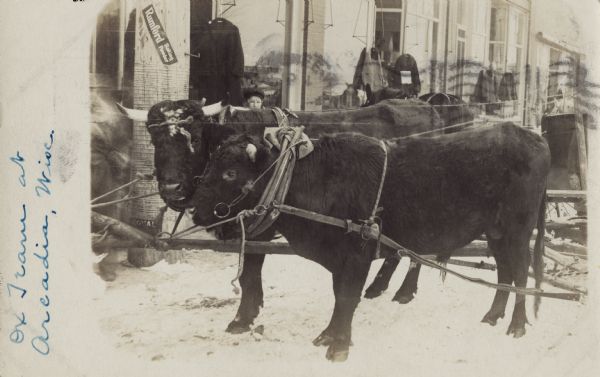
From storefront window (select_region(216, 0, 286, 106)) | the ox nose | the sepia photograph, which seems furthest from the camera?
storefront window (select_region(216, 0, 286, 106))

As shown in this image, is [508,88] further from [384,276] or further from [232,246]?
[232,246]

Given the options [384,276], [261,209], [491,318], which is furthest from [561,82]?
[261,209]

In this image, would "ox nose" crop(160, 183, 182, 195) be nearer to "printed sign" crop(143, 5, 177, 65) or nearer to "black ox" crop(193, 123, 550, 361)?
"black ox" crop(193, 123, 550, 361)

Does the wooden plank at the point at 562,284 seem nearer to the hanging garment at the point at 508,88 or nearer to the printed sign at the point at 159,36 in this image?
the hanging garment at the point at 508,88

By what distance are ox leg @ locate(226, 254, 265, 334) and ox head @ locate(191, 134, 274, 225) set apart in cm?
67

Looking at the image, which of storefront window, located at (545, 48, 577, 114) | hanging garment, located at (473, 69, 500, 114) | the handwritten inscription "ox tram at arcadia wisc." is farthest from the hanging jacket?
the handwritten inscription "ox tram at arcadia wisc."

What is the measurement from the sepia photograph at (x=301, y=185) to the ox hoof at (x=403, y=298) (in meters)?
0.02

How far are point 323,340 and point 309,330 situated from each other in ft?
0.51

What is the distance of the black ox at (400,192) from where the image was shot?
4.06 metres

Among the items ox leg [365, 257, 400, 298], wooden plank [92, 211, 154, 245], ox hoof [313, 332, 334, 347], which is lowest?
ox hoof [313, 332, 334, 347]

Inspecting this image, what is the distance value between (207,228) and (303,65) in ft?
5.20

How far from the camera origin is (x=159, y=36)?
15.3ft

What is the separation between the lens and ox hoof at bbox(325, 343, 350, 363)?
427cm

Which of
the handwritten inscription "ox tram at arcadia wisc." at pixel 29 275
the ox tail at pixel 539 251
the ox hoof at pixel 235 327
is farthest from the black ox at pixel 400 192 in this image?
the handwritten inscription "ox tram at arcadia wisc." at pixel 29 275
